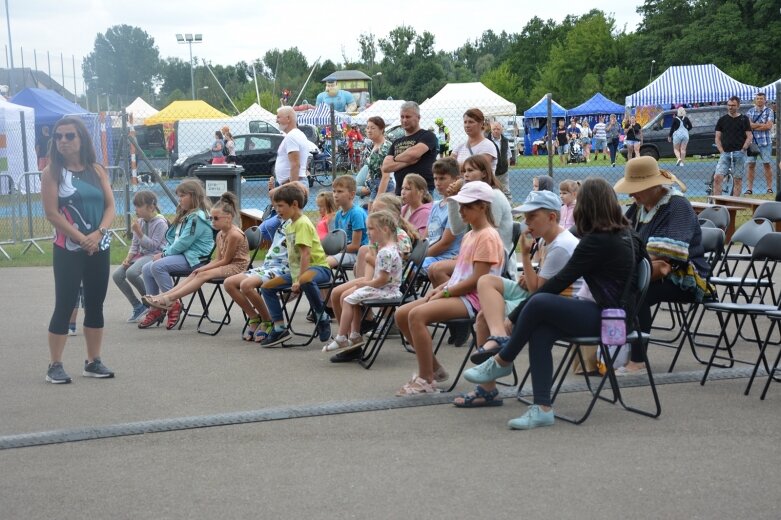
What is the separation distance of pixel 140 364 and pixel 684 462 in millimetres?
4638

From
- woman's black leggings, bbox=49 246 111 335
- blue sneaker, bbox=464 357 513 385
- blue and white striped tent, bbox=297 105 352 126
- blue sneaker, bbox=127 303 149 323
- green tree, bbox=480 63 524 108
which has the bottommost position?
blue sneaker, bbox=127 303 149 323

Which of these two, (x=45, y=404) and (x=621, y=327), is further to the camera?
(x=45, y=404)

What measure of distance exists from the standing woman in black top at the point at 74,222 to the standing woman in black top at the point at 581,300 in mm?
3187

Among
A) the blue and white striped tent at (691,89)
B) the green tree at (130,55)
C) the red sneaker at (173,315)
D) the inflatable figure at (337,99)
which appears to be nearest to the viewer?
the red sneaker at (173,315)

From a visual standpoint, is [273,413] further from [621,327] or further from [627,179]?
[627,179]

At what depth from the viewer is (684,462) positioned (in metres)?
5.18

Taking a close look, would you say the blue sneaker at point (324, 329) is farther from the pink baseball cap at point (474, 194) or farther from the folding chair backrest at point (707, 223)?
the folding chair backrest at point (707, 223)

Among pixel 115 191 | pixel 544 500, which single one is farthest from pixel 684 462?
pixel 115 191

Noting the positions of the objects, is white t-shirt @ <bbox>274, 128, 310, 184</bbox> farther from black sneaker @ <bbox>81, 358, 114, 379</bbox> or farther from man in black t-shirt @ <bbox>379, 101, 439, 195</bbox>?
black sneaker @ <bbox>81, 358, 114, 379</bbox>

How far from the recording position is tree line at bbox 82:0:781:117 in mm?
65125

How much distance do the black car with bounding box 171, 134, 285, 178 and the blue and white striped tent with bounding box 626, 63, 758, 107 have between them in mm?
13987

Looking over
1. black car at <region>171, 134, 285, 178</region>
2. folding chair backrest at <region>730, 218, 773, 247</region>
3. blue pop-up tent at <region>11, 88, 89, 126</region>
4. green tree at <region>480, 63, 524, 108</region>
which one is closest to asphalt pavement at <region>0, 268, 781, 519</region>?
folding chair backrest at <region>730, 218, 773, 247</region>

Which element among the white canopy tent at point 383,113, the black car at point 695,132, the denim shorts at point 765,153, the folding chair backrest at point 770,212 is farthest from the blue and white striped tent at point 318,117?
the folding chair backrest at point 770,212

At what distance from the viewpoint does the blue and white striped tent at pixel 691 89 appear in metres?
38.8
